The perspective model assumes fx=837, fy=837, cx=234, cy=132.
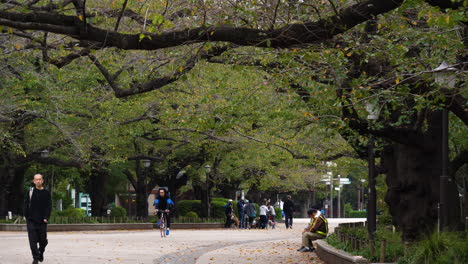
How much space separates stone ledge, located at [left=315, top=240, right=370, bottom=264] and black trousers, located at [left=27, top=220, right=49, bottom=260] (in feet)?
16.7

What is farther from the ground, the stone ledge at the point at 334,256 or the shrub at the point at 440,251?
the shrub at the point at 440,251

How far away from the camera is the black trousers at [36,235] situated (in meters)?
14.5

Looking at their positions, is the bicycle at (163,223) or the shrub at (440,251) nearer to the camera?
the shrub at (440,251)

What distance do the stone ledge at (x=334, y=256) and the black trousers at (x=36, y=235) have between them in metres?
5.08

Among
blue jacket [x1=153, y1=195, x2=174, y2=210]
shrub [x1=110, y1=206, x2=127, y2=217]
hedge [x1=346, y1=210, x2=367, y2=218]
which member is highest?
blue jacket [x1=153, y1=195, x2=174, y2=210]

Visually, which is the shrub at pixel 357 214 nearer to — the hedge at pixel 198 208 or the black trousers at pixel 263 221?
the hedge at pixel 198 208

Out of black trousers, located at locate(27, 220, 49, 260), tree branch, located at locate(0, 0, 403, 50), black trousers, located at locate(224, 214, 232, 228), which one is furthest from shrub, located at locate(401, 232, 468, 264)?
black trousers, located at locate(224, 214, 232, 228)

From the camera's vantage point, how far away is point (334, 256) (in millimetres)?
14742

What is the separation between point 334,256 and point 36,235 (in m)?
5.22

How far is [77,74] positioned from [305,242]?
14254 millimetres

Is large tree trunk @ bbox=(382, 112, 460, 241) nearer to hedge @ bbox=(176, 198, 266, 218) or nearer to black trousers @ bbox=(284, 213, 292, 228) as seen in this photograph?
black trousers @ bbox=(284, 213, 292, 228)

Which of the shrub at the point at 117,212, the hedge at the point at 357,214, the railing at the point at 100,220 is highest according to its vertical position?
the shrub at the point at 117,212

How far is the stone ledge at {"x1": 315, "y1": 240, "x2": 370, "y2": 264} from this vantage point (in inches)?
502

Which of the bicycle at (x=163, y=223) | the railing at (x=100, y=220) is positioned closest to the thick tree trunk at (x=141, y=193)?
the railing at (x=100, y=220)
